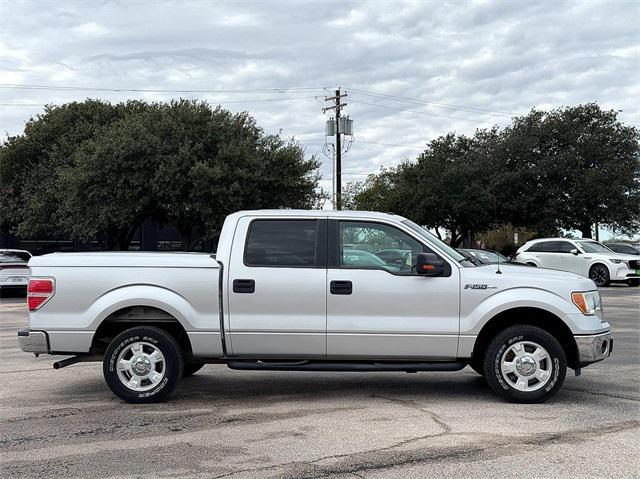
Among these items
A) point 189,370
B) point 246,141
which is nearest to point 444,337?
point 189,370

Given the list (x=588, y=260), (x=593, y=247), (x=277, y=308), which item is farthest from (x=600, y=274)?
(x=277, y=308)

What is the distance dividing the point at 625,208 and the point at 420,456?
134ft

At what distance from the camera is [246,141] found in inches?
1330

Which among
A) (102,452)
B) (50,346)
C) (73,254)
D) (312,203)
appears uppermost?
(312,203)

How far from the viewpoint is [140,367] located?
7.07m

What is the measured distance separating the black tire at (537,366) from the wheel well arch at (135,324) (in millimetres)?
3036

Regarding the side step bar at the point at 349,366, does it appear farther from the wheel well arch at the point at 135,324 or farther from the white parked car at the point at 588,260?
the white parked car at the point at 588,260

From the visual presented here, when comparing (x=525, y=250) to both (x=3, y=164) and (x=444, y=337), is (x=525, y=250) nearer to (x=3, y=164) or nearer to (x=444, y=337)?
(x=444, y=337)

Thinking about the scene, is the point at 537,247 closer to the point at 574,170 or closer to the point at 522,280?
the point at 574,170

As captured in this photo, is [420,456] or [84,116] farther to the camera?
[84,116]

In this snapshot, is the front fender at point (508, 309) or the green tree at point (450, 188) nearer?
the front fender at point (508, 309)

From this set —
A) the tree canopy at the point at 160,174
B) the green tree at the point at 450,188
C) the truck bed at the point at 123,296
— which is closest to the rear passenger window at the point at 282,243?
the truck bed at the point at 123,296

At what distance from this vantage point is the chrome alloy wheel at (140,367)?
23.1ft

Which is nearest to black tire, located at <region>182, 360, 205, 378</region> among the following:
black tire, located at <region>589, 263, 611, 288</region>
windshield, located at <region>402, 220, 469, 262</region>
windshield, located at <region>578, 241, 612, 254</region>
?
windshield, located at <region>402, 220, 469, 262</region>
